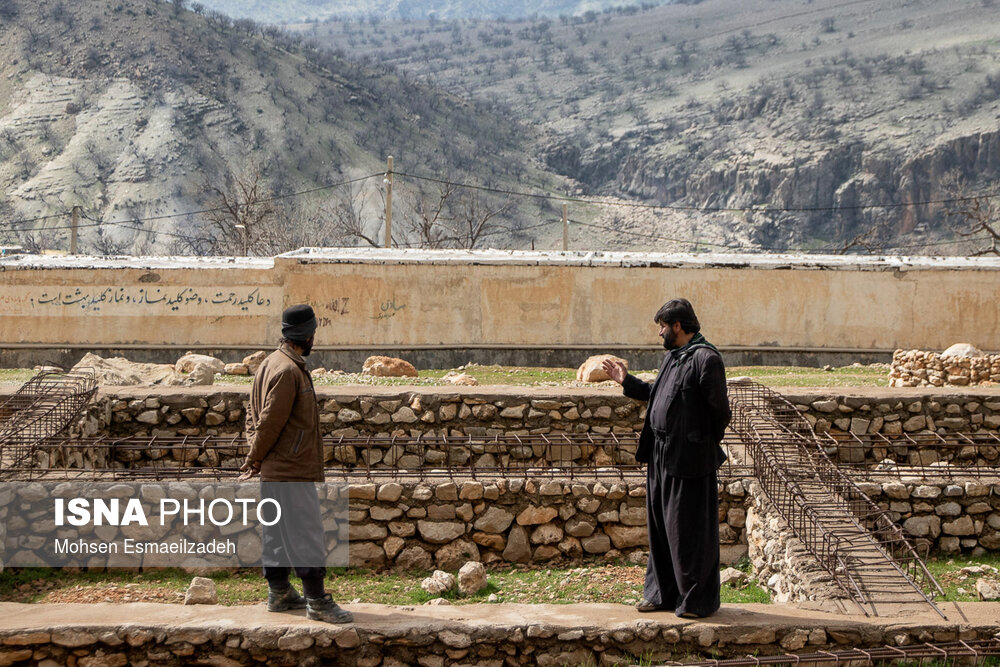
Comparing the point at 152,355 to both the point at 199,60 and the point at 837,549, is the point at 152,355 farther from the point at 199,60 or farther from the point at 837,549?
the point at 199,60

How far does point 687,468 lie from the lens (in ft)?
19.3

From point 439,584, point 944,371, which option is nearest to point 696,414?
point 439,584

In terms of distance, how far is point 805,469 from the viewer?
8992mm

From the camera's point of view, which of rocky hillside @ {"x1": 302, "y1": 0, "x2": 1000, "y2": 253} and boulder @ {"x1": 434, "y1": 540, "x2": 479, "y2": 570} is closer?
boulder @ {"x1": 434, "y1": 540, "x2": 479, "y2": 570}

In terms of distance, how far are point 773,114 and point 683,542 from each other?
89.1m

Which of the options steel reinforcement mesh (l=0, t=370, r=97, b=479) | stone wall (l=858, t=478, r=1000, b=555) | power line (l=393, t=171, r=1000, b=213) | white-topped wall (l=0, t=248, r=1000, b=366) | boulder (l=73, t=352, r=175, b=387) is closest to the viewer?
stone wall (l=858, t=478, r=1000, b=555)

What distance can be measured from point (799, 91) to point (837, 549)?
9158cm

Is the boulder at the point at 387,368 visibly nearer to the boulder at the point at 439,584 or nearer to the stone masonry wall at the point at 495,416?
the stone masonry wall at the point at 495,416

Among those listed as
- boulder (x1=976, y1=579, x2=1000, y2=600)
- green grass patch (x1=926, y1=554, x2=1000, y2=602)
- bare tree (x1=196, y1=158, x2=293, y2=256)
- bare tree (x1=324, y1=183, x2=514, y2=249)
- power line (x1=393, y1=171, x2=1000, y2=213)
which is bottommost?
green grass patch (x1=926, y1=554, x2=1000, y2=602)

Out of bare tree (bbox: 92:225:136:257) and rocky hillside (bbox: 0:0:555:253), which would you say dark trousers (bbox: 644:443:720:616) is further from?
bare tree (bbox: 92:225:136:257)

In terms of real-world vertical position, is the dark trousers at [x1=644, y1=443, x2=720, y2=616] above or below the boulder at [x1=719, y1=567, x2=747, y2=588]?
above

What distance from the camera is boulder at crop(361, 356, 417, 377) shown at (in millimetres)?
17078

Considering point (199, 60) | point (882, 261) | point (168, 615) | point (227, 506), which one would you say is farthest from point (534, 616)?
point (199, 60)

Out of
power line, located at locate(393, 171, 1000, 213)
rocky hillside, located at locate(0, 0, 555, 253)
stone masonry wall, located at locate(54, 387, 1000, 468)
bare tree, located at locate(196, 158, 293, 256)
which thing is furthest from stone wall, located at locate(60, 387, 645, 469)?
power line, located at locate(393, 171, 1000, 213)
